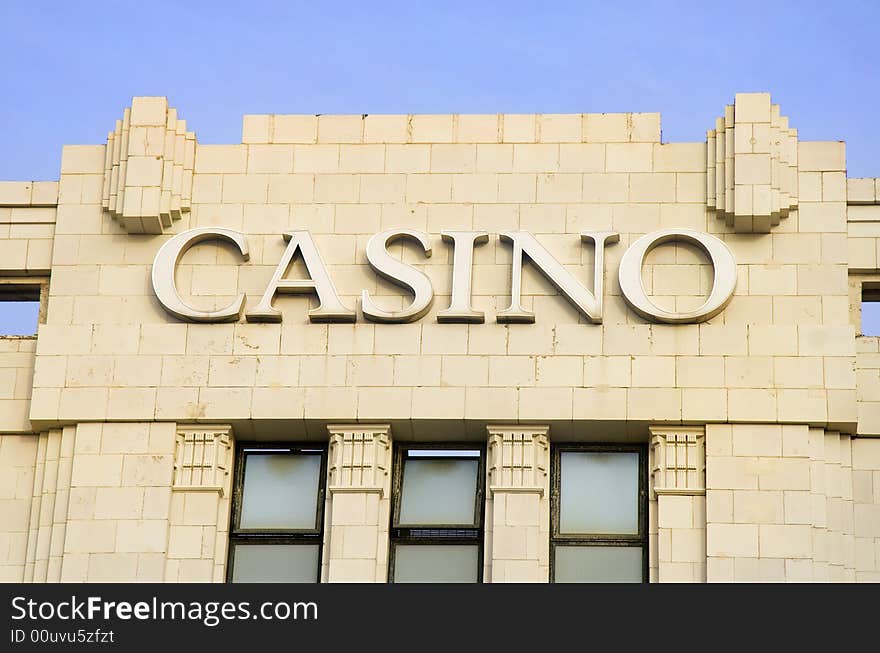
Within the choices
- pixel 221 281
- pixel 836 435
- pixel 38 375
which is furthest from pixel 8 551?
pixel 836 435

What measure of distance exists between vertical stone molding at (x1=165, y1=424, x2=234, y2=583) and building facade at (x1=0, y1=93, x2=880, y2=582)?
4cm

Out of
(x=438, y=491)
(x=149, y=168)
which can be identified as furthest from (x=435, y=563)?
(x=149, y=168)

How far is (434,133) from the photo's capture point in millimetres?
41812

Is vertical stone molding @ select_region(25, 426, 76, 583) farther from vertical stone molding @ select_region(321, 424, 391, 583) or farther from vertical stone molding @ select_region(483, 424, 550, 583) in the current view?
vertical stone molding @ select_region(483, 424, 550, 583)

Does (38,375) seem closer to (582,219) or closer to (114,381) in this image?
(114,381)

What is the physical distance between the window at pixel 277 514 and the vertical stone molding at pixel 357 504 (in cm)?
56

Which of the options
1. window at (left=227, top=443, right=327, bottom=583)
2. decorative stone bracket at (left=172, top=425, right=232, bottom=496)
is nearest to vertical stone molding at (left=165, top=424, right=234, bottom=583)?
decorative stone bracket at (left=172, top=425, right=232, bottom=496)

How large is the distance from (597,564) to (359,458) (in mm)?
3788

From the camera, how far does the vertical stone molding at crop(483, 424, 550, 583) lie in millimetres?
38750

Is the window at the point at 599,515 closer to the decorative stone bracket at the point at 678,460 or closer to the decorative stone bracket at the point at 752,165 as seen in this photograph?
the decorative stone bracket at the point at 678,460

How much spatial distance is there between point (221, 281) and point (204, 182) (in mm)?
1696

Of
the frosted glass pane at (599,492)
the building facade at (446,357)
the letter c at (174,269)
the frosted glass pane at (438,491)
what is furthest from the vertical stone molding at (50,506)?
the frosted glass pane at (599,492)

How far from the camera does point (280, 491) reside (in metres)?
40.3
